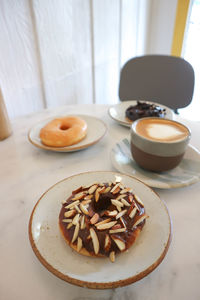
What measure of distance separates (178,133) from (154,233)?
286 mm

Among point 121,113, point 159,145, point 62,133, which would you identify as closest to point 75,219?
point 159,145

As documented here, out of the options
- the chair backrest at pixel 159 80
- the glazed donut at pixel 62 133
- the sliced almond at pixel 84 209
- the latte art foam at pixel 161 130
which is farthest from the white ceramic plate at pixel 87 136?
the chair backrest at pixel 159 80

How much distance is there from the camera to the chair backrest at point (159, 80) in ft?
3.99

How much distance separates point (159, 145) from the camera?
53cm

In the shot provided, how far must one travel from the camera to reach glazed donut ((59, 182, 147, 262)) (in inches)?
14.3

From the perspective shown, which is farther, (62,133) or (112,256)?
(62,133)

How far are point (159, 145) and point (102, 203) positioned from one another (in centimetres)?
20

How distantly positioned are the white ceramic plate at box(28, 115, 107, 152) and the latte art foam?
17 centimetres

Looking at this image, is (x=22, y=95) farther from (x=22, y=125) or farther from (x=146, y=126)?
(x=146, y=126)

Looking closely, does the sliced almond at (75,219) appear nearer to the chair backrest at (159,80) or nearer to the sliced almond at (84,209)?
the sliced almond at (84,209)

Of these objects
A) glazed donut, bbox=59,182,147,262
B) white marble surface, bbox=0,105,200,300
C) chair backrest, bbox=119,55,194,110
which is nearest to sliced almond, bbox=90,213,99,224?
glazed donut, bbox=59,182,147,262

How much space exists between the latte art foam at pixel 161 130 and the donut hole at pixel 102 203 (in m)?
0.20

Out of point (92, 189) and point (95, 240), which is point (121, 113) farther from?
point (95, 240)

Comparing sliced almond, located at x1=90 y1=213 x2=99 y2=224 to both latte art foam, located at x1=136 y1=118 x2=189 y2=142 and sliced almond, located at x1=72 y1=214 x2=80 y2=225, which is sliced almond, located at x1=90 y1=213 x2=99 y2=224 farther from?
latte art foam, located at x1=136 y1=118 x2=189 y2=142
